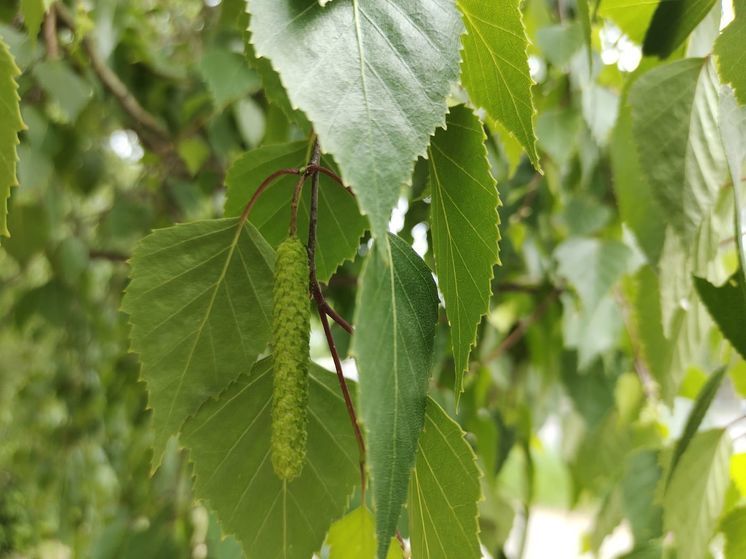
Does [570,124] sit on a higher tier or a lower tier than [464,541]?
higher

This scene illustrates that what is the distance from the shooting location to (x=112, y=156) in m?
1.86

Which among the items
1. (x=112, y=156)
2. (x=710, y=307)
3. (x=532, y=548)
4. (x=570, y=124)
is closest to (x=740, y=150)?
(x=710, y=307)

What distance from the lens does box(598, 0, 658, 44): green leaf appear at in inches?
18.5

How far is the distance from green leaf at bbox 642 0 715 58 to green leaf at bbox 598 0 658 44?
0.06ft

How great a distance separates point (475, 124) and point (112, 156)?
1.67 meters

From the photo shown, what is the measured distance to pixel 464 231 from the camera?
326mm

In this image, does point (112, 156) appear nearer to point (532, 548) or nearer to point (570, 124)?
point (570, 124)

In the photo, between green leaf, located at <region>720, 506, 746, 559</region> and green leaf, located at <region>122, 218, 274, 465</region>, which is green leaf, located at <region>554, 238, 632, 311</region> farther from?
green leaf, located at <region>122, 218, 274, 465</region>

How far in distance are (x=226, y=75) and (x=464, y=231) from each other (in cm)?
→ 63

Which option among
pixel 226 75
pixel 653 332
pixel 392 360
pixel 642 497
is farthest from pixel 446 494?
pixel 226 75

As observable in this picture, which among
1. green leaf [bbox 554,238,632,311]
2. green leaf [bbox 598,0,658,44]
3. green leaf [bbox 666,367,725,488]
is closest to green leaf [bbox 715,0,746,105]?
green leaf [bbox 598,0,658,44]

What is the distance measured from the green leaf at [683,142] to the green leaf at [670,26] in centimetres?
1

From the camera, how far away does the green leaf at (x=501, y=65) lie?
329 mm

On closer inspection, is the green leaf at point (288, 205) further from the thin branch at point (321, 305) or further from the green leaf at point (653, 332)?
the green leaf at point (653, 332)
